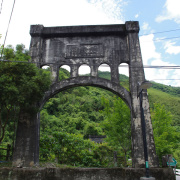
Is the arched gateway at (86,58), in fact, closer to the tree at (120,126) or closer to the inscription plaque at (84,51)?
the inscription plaque at (84,51)

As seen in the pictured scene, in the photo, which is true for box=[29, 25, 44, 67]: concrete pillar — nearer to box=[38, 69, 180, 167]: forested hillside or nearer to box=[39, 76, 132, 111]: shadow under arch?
box=[39, 76, 132, 111]: shadow under arch

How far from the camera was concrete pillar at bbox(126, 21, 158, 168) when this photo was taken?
32.8ft

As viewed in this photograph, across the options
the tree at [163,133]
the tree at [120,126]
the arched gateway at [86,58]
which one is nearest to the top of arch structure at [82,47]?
the arched gateway at [86,58]

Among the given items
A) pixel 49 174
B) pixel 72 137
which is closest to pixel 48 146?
pixel 72 137

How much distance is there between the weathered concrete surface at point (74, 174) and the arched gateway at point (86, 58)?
2639mm

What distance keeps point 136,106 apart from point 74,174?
17.8 feet

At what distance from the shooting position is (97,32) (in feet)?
41.3

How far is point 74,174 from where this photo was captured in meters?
7.65

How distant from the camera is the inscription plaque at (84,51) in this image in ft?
40.1

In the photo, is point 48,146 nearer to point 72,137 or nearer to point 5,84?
point 72,137

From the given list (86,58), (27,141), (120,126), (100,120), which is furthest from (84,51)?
(100,120)

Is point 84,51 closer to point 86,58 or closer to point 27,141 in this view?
point 86,58

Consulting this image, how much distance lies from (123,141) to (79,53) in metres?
8.28

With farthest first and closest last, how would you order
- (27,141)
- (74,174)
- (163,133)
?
(163,133), (27,141), (74,174)
